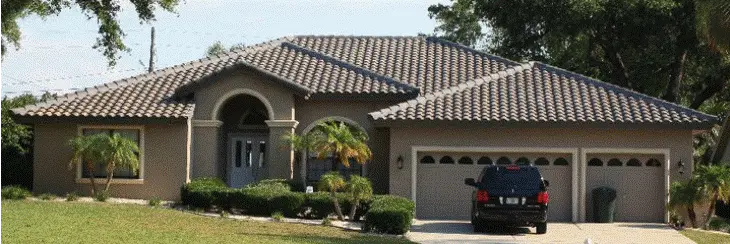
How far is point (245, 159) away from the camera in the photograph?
3450 centimetres

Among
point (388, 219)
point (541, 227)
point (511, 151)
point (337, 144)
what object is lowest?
point (541, 227)

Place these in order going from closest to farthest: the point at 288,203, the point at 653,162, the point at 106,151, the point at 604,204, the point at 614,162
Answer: the point at 288,203
the point at 604,204
the point at 653,162
the point at 614,162
the point at 106,151

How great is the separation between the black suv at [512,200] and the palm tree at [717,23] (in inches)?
314

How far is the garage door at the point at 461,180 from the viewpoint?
98.1 feet

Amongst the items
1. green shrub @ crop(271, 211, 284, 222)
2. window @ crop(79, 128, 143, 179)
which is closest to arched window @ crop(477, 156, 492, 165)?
green shrub @ crop(271, 211, 284, 222)

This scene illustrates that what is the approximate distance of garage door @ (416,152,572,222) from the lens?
98.1 feet

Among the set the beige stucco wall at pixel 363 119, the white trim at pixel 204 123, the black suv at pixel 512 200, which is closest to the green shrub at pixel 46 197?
the white trim at pixel 204 123

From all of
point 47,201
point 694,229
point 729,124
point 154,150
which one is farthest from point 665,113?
point 47,201

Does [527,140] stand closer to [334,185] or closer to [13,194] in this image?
[334,185]

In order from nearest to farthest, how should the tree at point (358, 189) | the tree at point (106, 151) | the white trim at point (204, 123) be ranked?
the tree at point (358, 189), the tree at point (106, 151), the white trim at point (204, 123)

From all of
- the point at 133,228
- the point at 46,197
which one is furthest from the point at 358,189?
the point at 46,197

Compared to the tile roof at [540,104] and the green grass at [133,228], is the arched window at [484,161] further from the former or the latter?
the green grass at [133,228]

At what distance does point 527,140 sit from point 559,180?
138 centimetres

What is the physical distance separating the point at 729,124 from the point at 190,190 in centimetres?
1839
